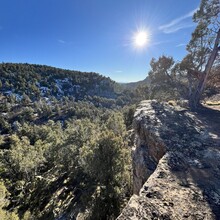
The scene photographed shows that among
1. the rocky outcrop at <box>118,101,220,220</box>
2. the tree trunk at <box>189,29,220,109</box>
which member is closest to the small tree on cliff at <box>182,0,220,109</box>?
the tree trunk at <box>189,29,220,109</box>

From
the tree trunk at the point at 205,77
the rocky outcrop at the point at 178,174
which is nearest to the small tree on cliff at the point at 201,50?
the tree trunk at the point at 205,77

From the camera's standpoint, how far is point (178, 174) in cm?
573

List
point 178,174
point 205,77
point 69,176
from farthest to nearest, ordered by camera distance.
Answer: point 69,176
point 205,77
point 178,174

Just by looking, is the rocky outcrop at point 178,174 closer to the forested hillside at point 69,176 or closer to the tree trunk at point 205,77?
the forested hillside at point 69,176

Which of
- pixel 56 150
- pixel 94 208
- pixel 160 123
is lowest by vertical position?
pixel 56 150

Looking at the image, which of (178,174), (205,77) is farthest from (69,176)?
(178,174)

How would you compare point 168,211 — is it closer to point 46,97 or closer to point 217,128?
point 217,128

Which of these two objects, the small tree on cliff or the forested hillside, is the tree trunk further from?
the forested hillside

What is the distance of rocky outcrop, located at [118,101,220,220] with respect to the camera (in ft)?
13.9

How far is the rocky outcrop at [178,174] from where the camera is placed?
4.23 m

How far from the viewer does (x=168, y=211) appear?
4.21m

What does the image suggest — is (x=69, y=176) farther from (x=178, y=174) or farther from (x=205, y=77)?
(x=178, y=174)

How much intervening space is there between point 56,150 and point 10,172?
1152 centimetres

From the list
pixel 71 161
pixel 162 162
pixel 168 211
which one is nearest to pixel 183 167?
pixel 162 162
